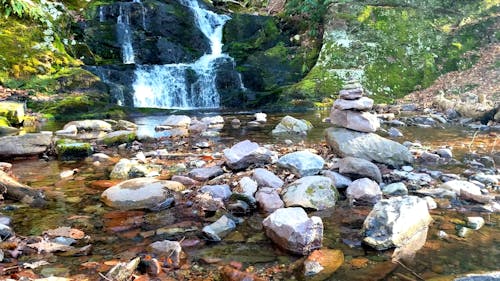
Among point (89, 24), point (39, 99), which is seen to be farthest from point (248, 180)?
point (89, 24)

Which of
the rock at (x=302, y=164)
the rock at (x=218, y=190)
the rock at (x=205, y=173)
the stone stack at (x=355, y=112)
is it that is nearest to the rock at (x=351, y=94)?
the stone stack at (x=355, y=112)

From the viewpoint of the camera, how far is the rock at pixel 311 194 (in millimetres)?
5594

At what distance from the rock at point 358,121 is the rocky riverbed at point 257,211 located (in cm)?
2

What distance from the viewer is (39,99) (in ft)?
56.4

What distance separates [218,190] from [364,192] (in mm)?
2077

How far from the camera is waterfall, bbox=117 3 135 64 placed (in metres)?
23.5

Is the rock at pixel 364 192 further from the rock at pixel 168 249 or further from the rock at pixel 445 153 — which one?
the rock at pixel 445 153

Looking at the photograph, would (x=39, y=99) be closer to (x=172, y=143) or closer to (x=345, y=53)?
Answer: (x=172, y=143)

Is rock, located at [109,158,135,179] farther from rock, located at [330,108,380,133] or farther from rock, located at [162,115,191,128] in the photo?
rock, located at [162,115,191,128]

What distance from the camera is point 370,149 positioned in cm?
747

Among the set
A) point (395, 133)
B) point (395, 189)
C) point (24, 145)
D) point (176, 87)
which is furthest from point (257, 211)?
point (176, 87)

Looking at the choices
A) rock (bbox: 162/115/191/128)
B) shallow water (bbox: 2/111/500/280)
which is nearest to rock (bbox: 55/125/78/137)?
rock (bbox: 162/115/191/128)

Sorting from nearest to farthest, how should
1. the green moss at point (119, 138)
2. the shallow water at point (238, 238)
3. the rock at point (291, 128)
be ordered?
the shallow water at point (238, 238)
the green moss at point (119, 138)
the rock at point (291, 128)

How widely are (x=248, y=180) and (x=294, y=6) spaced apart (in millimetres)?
21294
